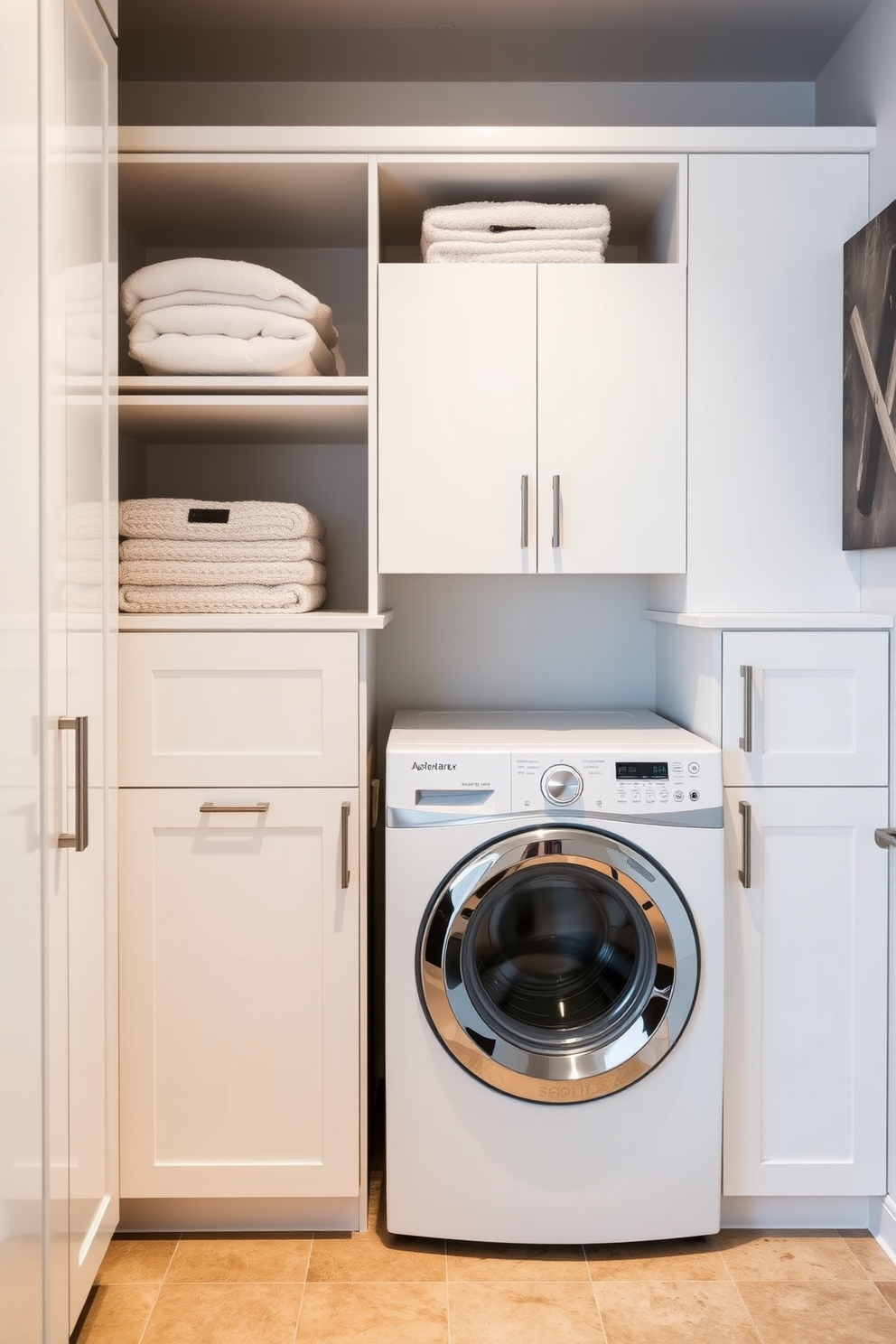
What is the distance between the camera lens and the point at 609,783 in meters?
1.89

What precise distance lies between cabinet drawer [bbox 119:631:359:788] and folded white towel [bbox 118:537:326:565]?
0.55ft

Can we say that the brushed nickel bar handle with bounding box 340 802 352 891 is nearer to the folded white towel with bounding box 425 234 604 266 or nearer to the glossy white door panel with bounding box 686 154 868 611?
the glossy white door panel with bounding box 686 154 868 611

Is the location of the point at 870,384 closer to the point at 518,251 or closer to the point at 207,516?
the point at 518,251

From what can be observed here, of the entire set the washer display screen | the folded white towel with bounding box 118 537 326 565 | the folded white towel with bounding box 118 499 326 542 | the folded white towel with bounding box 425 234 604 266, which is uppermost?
the folded white towel with bounding box 425 234 604 266

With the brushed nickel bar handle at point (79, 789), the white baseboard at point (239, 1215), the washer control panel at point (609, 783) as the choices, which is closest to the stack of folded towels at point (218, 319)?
the brushed nickel bar handle at point (79, 789)

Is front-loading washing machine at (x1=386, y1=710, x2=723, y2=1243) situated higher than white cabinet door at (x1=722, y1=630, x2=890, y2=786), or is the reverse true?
white cabinet door at (x1=722, y1=630, x2=890, y2=786)

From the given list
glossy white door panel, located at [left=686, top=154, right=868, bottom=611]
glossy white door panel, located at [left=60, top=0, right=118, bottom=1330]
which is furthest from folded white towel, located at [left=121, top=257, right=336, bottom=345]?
glossy white door panel, located at [left=686, top=154, right=868, bottom=611]

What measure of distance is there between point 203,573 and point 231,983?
0.83 m

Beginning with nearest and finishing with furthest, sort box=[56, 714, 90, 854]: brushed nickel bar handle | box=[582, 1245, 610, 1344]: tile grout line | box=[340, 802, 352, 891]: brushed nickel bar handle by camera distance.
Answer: box=[56, 714, 90, 854]: brushed nickel bar handle, box=[582, 1245, 610, 1344]: tile grout line, box=[340, 802, 352, 891]: brushed nickel bar handle

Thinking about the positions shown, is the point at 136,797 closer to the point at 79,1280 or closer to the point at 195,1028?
the point at 195,1028

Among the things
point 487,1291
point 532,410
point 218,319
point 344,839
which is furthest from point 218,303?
point 487,1291

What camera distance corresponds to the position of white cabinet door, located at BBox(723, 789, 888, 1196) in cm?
196

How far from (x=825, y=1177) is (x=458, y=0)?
257 cm

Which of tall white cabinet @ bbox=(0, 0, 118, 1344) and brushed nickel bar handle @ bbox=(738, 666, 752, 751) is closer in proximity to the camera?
tall white cabinet @ bbox=(0, 0, 118, 1344)
